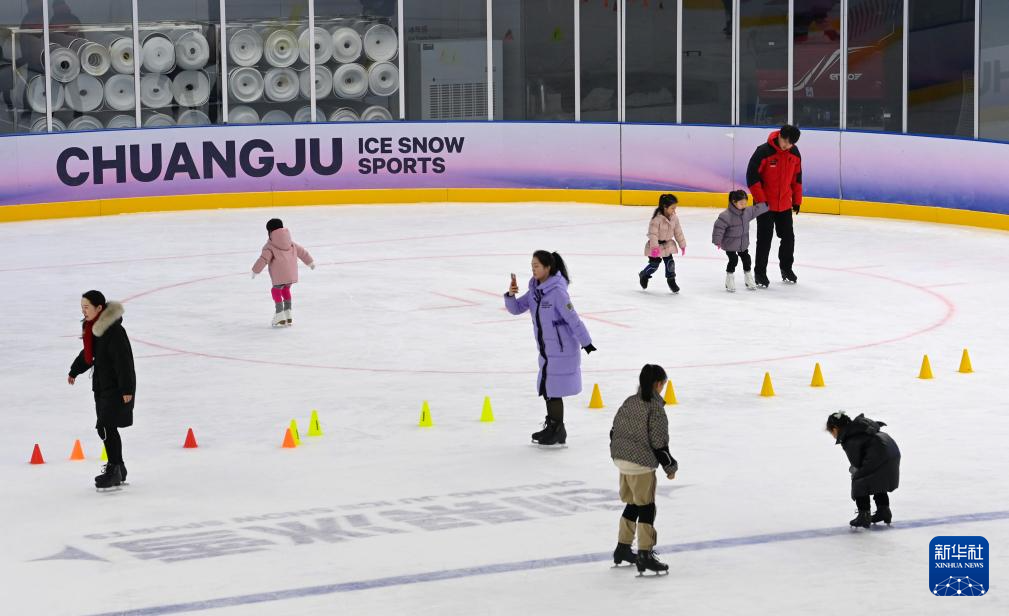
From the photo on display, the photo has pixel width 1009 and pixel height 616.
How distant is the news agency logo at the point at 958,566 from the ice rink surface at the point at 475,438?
0.32ft

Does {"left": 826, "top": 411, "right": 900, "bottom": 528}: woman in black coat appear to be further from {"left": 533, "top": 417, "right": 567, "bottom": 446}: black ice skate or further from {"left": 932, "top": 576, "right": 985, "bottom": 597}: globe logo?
{"left": 533, "top": 417, "right": 567, "bottom": 446}: black ice skate

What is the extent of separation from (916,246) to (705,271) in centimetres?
352

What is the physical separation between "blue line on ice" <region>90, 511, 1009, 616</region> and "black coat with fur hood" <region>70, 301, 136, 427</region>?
273 centimetres

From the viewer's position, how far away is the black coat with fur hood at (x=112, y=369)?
1060 cm

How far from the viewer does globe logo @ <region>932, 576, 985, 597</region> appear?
808 centimetres

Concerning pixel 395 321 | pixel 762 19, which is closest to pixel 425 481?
pixel 395 321

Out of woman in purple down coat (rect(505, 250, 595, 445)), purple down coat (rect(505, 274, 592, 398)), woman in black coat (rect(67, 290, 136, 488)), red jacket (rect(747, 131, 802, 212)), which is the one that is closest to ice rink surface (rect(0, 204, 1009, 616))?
woman in black coat (rect(67, 290, 136, 488))

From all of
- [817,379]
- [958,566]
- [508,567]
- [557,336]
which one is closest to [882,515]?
[958,566]

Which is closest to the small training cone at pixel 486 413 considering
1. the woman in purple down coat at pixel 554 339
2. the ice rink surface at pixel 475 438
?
the ice rink surface at pixel 475 438

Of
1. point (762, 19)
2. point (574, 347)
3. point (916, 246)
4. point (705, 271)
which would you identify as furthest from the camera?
point (762, 19)

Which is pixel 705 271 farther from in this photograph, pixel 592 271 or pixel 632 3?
pixel 632 3

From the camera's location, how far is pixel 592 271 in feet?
66.0

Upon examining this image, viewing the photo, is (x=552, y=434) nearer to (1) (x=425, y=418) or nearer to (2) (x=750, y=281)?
(1) (x=425, y=418)

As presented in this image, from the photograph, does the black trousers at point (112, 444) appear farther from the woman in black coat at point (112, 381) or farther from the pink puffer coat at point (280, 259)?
the pink puffer coat at point (280, 259)
